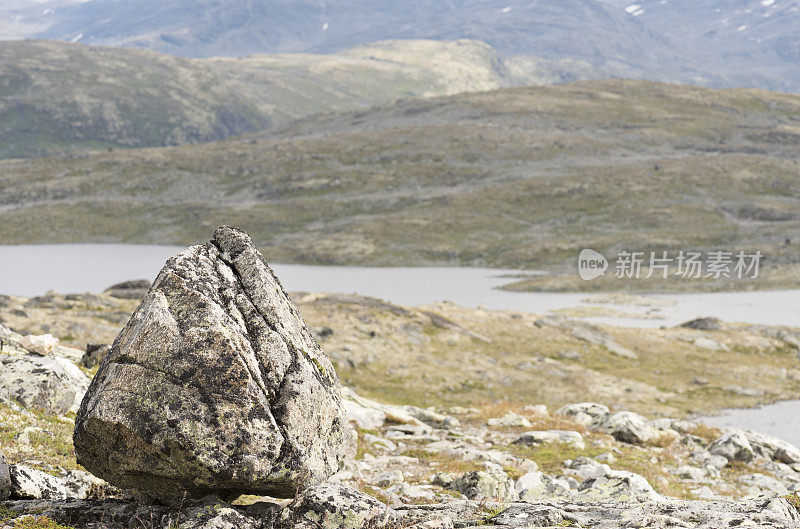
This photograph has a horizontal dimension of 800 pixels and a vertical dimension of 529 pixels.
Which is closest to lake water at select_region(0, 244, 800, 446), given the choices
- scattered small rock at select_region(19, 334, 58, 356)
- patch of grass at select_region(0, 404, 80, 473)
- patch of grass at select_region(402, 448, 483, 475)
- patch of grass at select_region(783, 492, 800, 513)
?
patch of grass at select_region(402, 448, 483, 475)

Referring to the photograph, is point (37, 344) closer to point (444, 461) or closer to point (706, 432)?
point (444, 461)

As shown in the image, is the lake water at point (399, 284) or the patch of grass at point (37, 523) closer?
the patch of grass at point (37, 523)

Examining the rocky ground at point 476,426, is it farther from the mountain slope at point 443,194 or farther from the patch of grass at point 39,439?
the mountain slope at point 443,194

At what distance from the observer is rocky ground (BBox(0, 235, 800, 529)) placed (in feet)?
30.6

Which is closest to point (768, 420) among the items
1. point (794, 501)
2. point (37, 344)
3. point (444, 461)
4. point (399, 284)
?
point (444, 461)

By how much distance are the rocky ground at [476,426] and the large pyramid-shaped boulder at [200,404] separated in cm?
24

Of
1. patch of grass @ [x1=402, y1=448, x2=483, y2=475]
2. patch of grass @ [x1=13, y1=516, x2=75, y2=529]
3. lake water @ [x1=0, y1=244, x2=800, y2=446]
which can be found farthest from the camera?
lake water @ [x1=0, y1=244, x2=800, y2=446]

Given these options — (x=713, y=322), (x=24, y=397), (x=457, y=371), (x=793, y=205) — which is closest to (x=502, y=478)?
(x=24, y=397)

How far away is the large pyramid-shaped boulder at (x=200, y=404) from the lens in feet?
27.7

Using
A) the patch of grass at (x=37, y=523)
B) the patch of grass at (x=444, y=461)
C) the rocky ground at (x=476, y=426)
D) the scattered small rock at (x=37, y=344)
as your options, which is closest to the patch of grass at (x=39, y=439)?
the rocky ground at (x=476, y=426)

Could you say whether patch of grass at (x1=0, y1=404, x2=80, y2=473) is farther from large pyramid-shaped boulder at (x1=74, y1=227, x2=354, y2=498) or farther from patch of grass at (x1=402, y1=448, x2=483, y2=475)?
patch of grass at (x1=402, y1=448, x2=483, y2=475)

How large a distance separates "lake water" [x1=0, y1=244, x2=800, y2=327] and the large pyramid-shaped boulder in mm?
57170

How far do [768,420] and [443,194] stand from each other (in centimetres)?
11524

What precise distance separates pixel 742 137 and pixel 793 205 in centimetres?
6938
